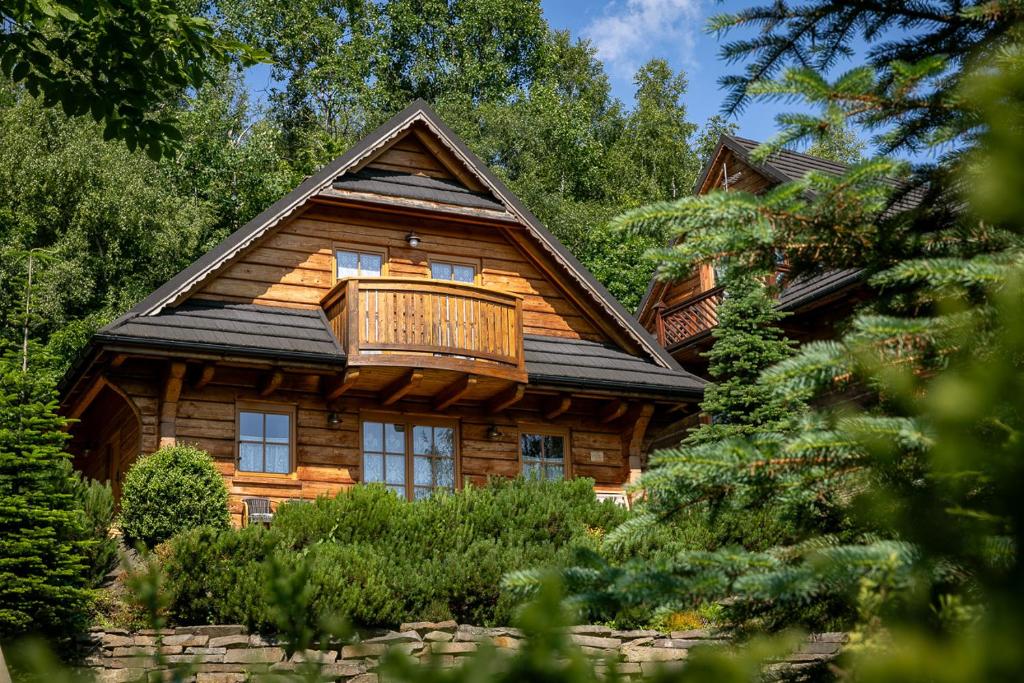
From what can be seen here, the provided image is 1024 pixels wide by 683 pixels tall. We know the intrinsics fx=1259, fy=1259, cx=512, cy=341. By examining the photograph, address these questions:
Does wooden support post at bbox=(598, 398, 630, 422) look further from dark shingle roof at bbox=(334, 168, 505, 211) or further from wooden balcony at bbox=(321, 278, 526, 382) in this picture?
dark shingle roof at bbox=(334, 168, 505, 211)

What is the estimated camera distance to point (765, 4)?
17.9ft

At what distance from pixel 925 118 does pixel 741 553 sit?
1878mm

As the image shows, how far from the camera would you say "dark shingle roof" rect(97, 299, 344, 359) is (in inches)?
628

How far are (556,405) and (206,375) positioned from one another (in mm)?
5360

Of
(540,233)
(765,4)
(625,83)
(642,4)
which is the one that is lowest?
(765,4)

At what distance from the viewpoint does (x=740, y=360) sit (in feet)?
59.8

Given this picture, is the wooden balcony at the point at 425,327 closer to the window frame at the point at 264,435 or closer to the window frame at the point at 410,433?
the window frame at the point at 264,435

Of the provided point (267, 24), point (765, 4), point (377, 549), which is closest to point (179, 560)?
point (377, 549)

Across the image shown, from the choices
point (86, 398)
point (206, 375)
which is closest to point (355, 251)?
point (206, 375)

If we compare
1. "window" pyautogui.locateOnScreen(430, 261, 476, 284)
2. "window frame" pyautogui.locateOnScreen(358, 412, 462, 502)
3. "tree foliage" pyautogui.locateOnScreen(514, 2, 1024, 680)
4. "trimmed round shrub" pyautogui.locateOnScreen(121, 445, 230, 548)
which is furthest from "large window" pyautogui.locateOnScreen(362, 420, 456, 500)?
"tree foliage" pyautogui.locateOnScreen(514, 2, 1024, 680)

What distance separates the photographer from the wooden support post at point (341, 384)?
1689cm

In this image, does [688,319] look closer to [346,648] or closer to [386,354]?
[386,354]

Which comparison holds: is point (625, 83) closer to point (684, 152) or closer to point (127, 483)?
point (684, 152)

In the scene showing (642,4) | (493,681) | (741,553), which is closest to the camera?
(493,681)
